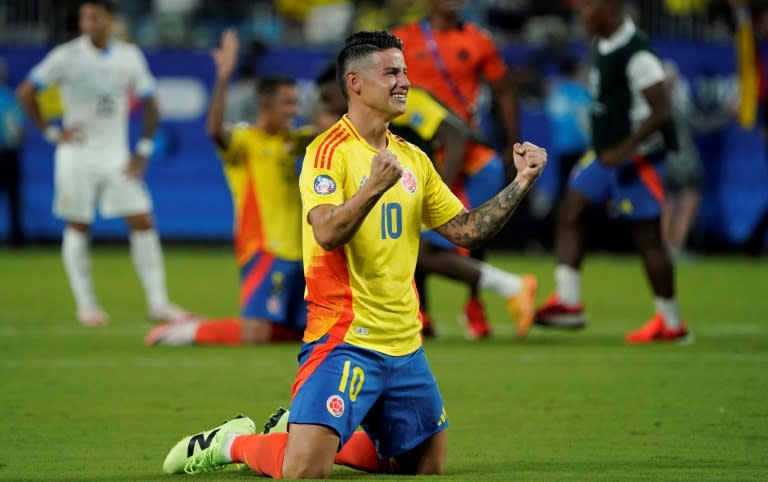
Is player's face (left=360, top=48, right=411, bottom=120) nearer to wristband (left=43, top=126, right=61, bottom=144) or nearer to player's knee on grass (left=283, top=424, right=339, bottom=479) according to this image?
player's knee on grass (left=283, top=424, right=339, bottom=479)

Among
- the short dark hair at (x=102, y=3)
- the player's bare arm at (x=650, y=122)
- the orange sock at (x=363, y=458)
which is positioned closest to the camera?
the orange sock at (x=363, y=458)

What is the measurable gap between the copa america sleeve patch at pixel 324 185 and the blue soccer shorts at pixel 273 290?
5391mm

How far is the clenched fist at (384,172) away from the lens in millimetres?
5578

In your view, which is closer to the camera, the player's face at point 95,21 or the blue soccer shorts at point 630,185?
the blue soccer shorts at point 630,185

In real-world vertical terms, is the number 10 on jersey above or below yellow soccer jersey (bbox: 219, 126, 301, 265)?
above

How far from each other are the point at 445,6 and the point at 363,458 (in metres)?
5.96

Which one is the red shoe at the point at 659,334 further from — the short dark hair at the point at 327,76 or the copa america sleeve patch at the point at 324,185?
the copa america sleeve patch at the point at 324,185

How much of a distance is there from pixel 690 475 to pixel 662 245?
531cm

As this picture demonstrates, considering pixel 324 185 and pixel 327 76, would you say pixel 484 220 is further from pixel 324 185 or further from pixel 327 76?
pixel 327 76

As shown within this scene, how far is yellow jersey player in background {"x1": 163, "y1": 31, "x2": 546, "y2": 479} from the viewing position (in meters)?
5.99

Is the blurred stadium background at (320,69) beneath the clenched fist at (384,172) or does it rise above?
beneath

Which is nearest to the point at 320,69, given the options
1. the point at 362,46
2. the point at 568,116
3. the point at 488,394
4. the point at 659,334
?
the point at 568,116

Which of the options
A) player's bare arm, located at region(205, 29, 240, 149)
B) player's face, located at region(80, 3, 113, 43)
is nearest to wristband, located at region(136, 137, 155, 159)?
player's face, located at region(80, 3, 113, 43)

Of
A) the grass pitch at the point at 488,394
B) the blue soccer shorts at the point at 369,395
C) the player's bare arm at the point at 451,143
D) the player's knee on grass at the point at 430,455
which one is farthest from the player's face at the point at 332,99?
the player's knee on grass at the point at 430,455
